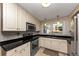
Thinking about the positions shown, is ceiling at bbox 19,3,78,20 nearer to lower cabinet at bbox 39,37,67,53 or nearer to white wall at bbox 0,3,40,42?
white wall at bbox 0,3,40,42

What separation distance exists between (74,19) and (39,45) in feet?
1.88

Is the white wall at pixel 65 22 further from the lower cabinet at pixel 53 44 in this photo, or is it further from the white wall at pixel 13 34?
the lower cabinet at pixel 53 44

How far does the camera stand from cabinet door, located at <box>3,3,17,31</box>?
103 centimetres

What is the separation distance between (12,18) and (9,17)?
7 cm

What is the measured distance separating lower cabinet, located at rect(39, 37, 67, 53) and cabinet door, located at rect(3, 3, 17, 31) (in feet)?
1.40

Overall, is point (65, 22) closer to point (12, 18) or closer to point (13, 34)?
point (12, 18)

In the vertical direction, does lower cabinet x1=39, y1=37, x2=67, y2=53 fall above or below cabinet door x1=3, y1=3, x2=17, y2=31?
below

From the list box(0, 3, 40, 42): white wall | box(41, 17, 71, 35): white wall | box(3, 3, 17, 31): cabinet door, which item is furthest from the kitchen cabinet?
box(41, 17, 71, 35): white wall

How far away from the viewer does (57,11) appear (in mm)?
955

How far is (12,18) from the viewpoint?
3.82 feet

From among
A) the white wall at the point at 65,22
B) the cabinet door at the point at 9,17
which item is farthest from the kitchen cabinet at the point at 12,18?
the white wall at the point at 65,22

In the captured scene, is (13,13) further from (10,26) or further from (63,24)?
(63,24)

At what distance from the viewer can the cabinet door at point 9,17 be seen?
1.03 m

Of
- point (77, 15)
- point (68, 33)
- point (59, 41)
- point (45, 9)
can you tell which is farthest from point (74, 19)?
point (59, 41)
